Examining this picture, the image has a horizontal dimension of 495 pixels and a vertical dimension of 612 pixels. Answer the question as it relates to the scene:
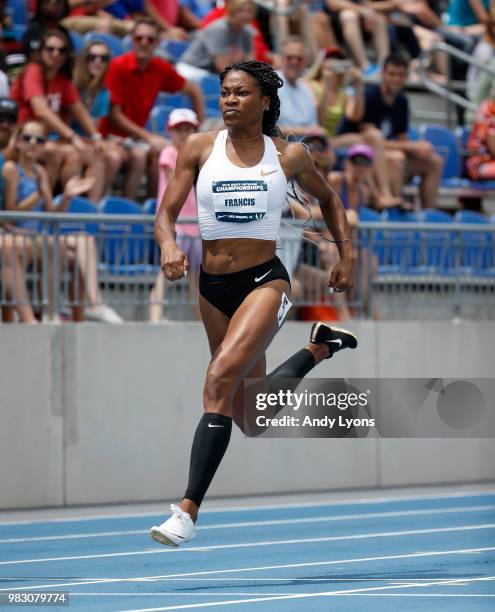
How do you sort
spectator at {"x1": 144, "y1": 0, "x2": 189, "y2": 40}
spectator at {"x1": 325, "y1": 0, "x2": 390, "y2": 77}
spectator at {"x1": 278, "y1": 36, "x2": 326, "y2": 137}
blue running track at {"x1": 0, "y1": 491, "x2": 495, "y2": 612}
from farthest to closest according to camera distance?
spectator at {"x1": 325, "y1": 0, "x2": 390, "y2": 77}
spectator at {"x1": 144, "y1": 0, "x2": 189, "y2": 40}
spectator at {"x1": 278, "y1": 36, "x2": 326, "y2": 137}
blue running track at {"x1": 0, "y1": 491, "x2": 495, "y2": 612}

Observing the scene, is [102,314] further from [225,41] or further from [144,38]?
[225,41]

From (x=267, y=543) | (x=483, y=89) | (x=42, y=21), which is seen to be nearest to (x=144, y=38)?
(x=42, y=21)

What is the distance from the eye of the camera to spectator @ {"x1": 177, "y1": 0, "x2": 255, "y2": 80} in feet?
53.7

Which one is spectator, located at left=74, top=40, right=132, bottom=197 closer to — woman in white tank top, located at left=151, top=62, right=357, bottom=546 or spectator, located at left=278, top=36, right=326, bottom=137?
spectator, located at left=278, top=36, right=326, bottom=137

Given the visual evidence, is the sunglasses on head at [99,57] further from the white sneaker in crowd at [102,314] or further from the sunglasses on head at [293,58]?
the white sneaker in crowd at [102,314]

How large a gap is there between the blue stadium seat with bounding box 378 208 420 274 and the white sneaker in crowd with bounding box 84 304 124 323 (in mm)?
2651

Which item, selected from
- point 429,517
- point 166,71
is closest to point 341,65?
point 166,71

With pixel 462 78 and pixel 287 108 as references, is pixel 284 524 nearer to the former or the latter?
pixel 287 108

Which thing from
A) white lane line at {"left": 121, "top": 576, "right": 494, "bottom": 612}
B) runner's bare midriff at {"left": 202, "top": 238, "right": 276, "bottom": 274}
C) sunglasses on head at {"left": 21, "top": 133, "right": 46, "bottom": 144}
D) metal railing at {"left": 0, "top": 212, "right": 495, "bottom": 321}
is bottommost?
white lane line at {"left": 121, "top": 576, "right": 494, "bottom": 612}

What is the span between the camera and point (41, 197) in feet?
40.9

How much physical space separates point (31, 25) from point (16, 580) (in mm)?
8185

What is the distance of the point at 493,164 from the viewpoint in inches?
709

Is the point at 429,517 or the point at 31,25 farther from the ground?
the point at 31,25

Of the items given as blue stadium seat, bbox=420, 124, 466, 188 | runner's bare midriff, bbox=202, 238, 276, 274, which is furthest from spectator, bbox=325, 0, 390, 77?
runner's bare midriff, bbox=202, 238, 276, 274
